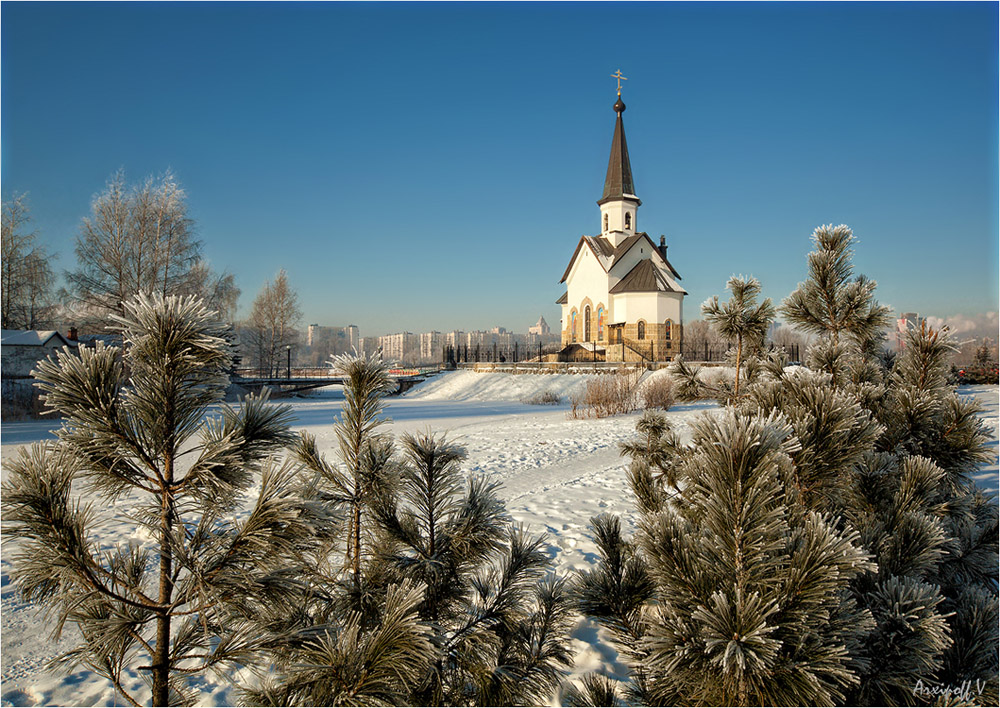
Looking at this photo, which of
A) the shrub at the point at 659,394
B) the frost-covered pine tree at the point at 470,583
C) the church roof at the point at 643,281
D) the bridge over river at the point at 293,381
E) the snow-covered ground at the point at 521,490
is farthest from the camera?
the church roof at the point at 643,281

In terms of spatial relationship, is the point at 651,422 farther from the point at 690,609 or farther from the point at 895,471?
the point at 690,609

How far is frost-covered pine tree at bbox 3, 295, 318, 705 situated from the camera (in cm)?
113

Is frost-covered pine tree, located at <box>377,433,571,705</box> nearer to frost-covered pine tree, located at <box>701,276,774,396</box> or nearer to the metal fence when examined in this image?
frost-covered pine tree, located at <box>701,276,774,396</box>

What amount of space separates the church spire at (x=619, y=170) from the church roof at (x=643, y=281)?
5.58 meters

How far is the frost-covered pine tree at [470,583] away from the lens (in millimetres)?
1701

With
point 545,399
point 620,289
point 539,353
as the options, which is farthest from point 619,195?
point 545,399

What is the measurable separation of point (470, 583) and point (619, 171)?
37.1 m

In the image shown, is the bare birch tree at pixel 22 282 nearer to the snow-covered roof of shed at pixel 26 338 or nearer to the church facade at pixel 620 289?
the snow-covered roof of shed at pixel 26 338

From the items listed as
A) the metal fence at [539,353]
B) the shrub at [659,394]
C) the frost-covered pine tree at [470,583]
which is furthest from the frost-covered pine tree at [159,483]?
the metal fence at [539,353]

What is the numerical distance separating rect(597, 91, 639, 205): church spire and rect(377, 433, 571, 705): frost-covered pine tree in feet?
119

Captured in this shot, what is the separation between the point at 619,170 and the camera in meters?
35.4

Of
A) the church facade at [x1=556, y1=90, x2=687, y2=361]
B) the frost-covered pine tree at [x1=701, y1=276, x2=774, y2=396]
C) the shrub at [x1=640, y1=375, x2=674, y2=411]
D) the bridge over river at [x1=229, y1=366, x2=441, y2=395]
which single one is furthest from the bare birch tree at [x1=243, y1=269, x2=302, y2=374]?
the frost-covered pine tree at [x1=701, y1=276, x2=774, y2=396]

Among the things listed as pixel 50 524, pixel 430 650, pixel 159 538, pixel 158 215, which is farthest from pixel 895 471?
pixel 158 215

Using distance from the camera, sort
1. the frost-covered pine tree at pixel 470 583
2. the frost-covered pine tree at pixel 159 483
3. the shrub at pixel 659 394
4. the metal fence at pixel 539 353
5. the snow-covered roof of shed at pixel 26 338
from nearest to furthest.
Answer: the frost-covered pine tree at pixel 159 483 → the frost-covered pine tree at pixel 470 583 → the shrub at pixel 659 394 → the snow-covered roof of shed at pixel 26 338 → the metal fence at pixel 539 353
